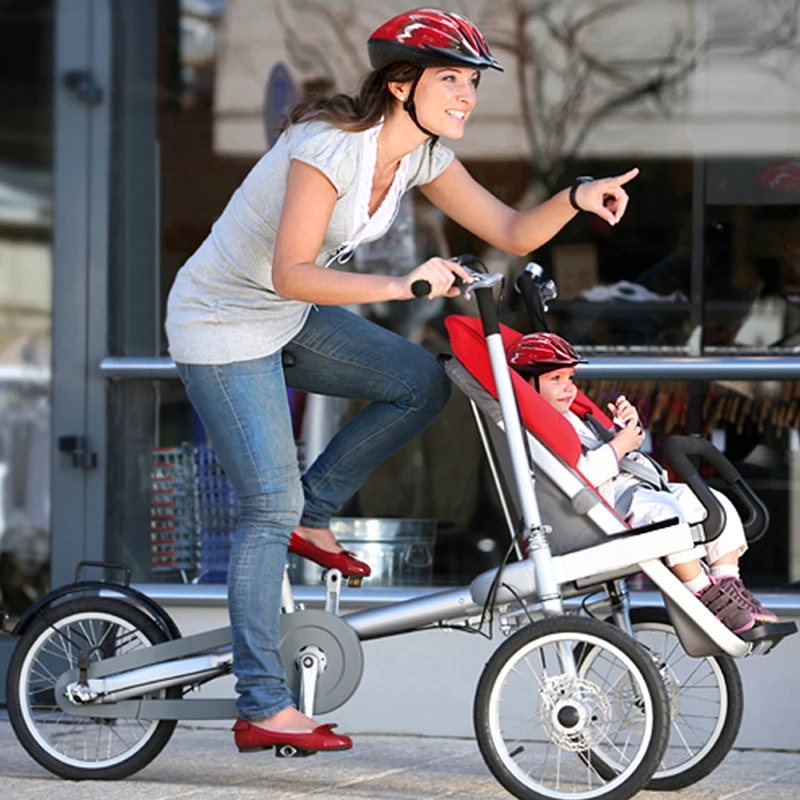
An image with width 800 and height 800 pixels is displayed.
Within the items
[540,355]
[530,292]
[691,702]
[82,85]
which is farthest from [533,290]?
[82,85]

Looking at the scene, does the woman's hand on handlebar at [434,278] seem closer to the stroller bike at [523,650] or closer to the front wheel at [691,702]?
the stroller bike at [523,650]

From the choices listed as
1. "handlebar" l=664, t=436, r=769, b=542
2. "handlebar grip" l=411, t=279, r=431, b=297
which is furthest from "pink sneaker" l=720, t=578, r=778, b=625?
"handlebar grip" l=411, t=279, r=431, b=297

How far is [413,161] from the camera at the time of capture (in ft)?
14.0

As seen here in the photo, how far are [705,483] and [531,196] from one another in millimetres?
2340

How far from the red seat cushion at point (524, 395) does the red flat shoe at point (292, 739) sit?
0.91 m

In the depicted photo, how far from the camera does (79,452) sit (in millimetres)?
5660

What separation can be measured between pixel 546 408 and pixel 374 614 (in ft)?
2.48

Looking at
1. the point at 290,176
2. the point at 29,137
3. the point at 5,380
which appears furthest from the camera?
the point at 5,380

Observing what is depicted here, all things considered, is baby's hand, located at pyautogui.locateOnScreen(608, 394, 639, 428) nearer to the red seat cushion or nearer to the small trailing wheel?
the red seat cushion

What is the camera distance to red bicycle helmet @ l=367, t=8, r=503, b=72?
3.91 m

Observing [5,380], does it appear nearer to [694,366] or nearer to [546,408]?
[694,366]

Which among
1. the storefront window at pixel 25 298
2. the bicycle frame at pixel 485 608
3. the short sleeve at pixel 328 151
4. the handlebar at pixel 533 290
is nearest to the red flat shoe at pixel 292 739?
the bicycle frame at pixel 485 608

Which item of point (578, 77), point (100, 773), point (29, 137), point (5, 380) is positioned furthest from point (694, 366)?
point (5, 380)

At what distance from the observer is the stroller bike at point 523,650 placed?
3.97 metres
